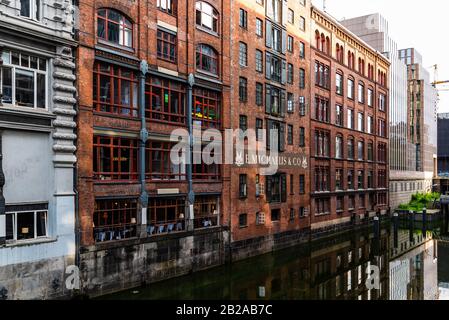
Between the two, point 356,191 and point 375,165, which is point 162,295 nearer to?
point 356,191

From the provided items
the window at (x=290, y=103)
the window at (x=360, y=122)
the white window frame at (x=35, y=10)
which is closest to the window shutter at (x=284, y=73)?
the window at (x=290, y=103)

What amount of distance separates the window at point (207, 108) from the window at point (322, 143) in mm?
15676

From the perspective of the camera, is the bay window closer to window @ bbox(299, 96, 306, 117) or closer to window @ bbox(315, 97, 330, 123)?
window @ bbox(299, 96, 306, 117)

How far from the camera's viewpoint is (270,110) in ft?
107

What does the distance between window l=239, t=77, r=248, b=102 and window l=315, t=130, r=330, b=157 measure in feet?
41.5

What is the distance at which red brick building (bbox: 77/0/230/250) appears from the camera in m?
19.9

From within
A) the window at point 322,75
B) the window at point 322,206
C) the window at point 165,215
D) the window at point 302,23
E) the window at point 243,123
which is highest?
the window at point 302,23

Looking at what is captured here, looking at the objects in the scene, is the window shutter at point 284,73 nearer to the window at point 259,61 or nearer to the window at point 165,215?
the window at point 259,61

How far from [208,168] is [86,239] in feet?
32.7

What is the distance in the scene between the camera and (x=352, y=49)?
4759cm

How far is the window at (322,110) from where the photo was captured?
40.4 m

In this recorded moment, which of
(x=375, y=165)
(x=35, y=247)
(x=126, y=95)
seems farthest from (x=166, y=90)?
(x=375, y=165)

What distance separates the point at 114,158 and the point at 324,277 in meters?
14.7

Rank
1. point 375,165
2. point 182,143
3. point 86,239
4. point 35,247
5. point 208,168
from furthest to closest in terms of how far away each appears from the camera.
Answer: point 375,165
point 208,168
point 182,143
point 86,239
point 35,247
